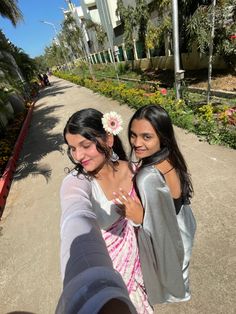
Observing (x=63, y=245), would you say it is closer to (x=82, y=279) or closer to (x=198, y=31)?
(x=82, y=279)

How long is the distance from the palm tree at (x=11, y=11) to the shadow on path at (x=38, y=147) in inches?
243

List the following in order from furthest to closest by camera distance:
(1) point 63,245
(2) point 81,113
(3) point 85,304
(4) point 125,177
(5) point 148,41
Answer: (5) point 148,41
(4) point 125,177
(2) point 81,113
(1) point 63,245
(3) point 85,304

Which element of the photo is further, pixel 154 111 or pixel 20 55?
pixel 20 55

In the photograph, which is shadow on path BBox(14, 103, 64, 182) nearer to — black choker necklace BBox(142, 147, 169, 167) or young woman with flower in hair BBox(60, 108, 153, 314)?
black choker necklace BBox(142, 147, 169, 167)

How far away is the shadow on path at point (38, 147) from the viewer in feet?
21.7

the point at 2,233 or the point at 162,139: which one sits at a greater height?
the point at 162,139

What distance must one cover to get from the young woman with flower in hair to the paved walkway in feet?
3.87

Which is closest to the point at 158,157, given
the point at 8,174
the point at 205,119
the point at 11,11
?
the point at 205,119

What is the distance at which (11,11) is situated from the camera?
43.0 feet

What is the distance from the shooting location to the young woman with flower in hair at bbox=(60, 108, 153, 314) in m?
1.53

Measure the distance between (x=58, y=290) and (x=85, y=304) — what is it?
261cm

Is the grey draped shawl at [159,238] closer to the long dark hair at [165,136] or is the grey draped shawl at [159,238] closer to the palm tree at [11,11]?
the long dark hair at [165,136]

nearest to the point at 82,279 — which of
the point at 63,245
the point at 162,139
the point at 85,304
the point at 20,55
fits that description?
the point at 85,304

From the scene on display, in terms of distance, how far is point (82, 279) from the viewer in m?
0.73
